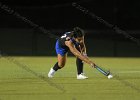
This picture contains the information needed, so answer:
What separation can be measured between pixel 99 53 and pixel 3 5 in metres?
6.11

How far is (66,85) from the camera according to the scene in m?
13.8

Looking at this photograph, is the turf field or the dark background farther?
the dark background

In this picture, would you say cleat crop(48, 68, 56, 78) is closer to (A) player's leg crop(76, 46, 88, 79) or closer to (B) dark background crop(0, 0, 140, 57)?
(A) player's leg crop(76, 46, 88, 79)

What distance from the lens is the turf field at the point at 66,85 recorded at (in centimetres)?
1168

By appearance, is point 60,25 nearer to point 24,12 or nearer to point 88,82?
point 24,12

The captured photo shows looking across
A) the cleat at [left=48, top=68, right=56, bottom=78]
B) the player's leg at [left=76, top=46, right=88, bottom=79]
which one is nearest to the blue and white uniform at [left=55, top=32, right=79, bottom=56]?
the player's leg at [left=76, top=46, right=88, bottom=79]

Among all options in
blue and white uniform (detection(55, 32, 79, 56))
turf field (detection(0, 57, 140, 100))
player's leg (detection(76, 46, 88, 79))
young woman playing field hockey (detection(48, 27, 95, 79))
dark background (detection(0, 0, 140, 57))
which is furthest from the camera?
dark background (detection(0, 0, 140, 57))

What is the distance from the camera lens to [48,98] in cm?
1138

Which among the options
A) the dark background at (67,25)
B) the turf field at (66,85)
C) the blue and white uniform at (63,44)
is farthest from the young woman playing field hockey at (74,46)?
the dark background at (67,25)

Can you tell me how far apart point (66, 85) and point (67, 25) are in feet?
52.2

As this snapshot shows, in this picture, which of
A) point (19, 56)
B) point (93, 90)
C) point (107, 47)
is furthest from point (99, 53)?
point (93, 90)

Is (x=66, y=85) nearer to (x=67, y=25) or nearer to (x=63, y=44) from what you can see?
(x=63, y=44)

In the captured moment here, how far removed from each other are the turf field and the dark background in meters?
7.85

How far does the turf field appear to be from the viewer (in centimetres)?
1168
